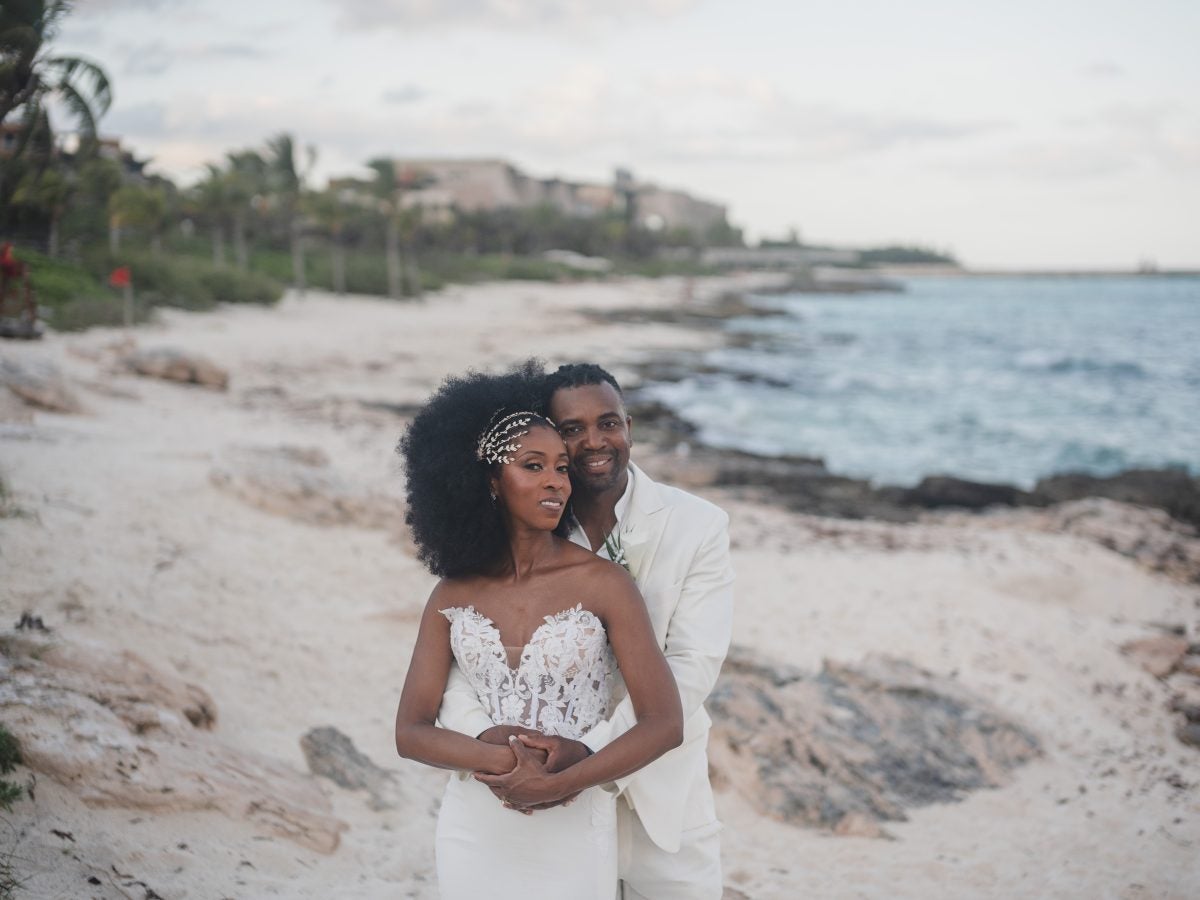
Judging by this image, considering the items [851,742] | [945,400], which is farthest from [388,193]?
[851,742]

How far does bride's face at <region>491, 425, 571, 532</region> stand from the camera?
2.79 meters

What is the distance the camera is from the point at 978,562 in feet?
36.6

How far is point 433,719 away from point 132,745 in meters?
2.27

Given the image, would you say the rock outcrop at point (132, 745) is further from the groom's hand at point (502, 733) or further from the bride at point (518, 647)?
the groom's hand at point (502, 733)

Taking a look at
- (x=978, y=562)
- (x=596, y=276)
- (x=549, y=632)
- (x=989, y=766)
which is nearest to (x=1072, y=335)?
(x=596, y=276)

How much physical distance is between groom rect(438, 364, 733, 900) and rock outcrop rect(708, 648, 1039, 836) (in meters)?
2.95

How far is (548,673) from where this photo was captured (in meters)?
2.80

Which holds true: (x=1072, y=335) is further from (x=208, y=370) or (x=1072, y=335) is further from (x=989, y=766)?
(x=989, y=766)

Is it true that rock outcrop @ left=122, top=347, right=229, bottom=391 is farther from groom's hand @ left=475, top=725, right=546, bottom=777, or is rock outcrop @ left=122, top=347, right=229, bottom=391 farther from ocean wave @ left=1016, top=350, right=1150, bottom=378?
ocean wave @ left=1016, top=350, right=1150, bottom=378

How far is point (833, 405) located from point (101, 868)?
82.6 ft

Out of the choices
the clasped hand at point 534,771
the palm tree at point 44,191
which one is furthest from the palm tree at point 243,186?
the clasped hand at point 534,771

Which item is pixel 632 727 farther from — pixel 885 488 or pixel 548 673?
pixel 885 488

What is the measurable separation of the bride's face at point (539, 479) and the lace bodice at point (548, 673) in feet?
0.95

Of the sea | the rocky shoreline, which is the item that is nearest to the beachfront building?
the sea
